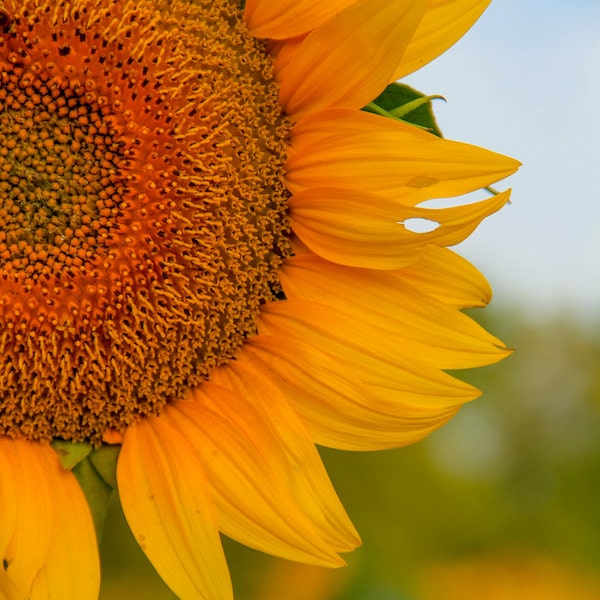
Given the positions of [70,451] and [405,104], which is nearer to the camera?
[405,104]

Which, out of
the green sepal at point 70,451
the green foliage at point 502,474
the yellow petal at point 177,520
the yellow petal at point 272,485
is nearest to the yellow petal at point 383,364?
the yellow petal at point 272,485

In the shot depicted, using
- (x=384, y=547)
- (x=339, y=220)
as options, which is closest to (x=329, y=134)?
(x=339, y=220)

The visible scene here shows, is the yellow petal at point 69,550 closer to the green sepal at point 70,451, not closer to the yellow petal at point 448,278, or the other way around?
the green sepal at point 70,451

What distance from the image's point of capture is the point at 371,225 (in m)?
1.38

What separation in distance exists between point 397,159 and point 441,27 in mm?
200

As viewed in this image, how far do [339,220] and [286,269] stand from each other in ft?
0.45

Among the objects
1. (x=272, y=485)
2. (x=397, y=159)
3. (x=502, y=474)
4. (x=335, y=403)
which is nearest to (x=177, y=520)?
(x=272, y=485)

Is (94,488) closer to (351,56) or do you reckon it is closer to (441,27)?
(351,56)

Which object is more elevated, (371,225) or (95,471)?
(371,225)

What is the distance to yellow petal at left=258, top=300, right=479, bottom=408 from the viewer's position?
4.72ft

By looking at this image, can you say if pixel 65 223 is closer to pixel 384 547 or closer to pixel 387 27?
pixel 387 27

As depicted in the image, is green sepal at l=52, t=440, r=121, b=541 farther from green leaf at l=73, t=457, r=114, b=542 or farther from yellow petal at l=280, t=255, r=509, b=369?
yellow petal at l=280, t=255, r=509, b=369

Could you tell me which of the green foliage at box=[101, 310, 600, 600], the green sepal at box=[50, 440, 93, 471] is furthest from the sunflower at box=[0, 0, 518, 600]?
the green foliage at box=[101, 310, 600, 600]

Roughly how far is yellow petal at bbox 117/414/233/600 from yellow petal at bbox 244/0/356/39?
626mm
